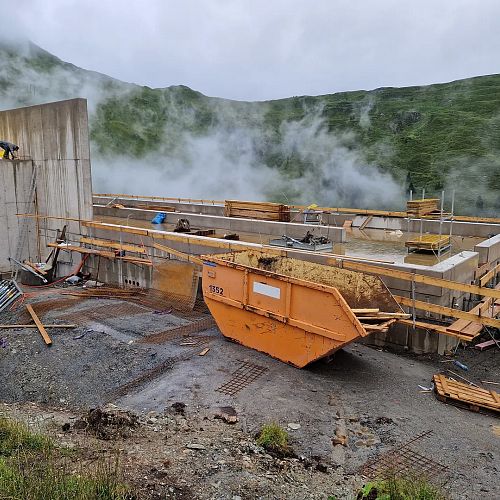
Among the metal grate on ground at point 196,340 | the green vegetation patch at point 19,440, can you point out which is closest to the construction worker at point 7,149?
the metal grate on ground at point 196,340

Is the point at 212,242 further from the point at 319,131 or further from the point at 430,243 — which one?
the point at 319,131

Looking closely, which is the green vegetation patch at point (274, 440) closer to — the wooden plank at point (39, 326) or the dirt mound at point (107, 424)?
the dirt mound at point (107, 424)

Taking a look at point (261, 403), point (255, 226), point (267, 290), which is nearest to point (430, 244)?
point (255, 226)

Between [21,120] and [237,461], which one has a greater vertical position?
[21,120]

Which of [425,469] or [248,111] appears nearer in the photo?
[425,469]

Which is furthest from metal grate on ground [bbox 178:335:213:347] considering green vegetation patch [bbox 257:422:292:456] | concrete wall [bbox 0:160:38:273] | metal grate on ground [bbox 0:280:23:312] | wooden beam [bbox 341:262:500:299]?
concrete wall [bbox 0:160:38:273]

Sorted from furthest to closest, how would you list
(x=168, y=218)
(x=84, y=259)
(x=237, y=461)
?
1. (x=168, y=218)
2. (x=84, y=259)
3. (x=237, y=461)

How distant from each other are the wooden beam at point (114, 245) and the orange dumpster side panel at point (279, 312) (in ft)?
14.8

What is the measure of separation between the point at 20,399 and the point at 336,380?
4.49 meters

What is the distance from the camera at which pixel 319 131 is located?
46.5 metres

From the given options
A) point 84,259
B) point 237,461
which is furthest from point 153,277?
point 237,461

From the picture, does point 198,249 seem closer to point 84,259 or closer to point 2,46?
point 84,259

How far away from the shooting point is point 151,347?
26.4 feet

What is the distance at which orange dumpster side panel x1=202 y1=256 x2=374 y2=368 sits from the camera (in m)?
6.45
